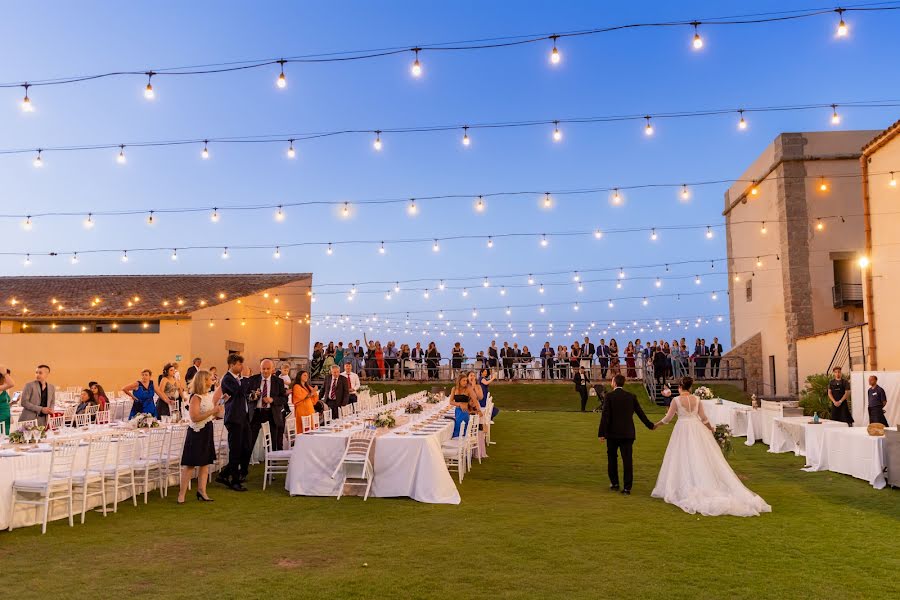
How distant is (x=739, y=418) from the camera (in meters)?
14.6

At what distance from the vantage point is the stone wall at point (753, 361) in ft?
79.4

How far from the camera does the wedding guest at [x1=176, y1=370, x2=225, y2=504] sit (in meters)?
7.35

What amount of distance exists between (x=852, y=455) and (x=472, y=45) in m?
7.09

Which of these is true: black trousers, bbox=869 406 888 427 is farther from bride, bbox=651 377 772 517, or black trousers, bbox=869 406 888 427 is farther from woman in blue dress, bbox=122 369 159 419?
woman in blue dress, bbox=122 369 159 419

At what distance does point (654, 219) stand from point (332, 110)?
67.6ft

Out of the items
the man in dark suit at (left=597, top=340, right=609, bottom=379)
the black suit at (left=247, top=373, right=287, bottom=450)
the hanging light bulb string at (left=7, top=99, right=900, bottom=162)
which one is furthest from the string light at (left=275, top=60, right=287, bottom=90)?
the man in dark suit at (left=597, top=340, right=609, bottom=379)

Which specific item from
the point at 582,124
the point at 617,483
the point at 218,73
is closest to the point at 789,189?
the point at 582,124

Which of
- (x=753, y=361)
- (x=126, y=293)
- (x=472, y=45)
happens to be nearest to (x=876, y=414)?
(x=472, y=45)

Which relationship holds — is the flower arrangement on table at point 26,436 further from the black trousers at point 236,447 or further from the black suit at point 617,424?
the black suit at point 617,424

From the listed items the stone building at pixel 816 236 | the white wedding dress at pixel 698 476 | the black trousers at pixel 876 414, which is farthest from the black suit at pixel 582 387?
the white wedding dress at pixel 698 476

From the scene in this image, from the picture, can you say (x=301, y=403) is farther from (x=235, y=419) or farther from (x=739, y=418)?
(x=739, y=418)

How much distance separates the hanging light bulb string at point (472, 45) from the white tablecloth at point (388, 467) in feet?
14.8

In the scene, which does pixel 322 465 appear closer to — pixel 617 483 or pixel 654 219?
pixel 617 483

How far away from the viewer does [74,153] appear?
12.5 m
